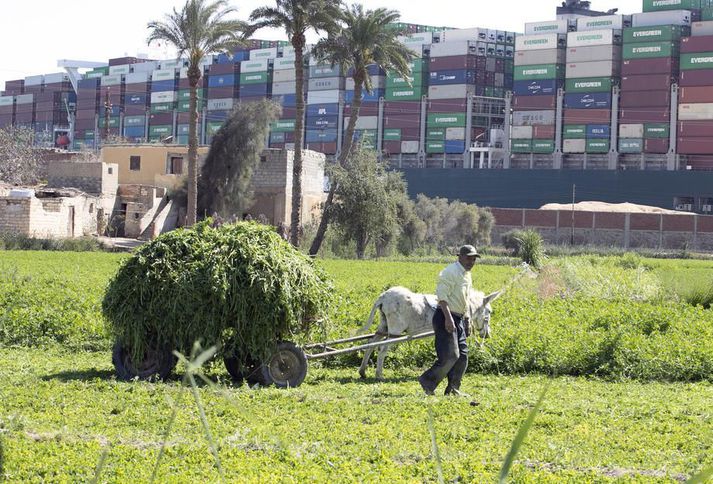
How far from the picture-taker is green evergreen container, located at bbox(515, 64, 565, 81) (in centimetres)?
9206

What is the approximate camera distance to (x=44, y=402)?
9.16m

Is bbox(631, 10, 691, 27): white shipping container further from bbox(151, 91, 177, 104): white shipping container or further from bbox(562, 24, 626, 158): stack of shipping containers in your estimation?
bbox(151, 91, 177, 104): white shipping container

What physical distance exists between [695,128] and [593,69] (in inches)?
435

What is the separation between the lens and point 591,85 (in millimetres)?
89375

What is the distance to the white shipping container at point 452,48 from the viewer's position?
9675 centimetres

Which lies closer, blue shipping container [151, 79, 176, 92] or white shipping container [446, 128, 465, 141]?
white shipping container [446, 128, 465, 141]

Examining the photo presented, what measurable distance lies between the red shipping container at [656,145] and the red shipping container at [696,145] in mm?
1281

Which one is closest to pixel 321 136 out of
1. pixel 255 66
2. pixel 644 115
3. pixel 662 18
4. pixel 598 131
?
pixel 255 66

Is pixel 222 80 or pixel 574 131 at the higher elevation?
pixel 222 80

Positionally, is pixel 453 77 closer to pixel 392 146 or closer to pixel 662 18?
pixel 392 146

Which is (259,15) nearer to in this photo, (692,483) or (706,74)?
(692,483)

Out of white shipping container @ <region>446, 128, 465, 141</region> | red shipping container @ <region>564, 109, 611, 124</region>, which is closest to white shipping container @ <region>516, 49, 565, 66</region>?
red shipping container @ <region>564, 109, 611, 124</region>

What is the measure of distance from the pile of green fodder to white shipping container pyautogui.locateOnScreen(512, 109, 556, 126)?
270 feet

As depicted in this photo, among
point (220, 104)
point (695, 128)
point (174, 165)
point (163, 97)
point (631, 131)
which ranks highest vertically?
point (163, 97)
